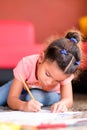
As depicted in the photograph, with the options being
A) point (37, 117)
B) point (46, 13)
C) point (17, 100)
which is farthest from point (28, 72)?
point (46, 13)

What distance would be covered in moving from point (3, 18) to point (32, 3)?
22cm

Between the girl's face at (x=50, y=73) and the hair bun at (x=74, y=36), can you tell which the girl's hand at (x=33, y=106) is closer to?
the girl's face at (x=50, y=73)

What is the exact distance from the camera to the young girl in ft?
3.49

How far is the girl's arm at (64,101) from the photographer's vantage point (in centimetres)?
108

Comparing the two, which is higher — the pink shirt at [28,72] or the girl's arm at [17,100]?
the pink shirt at [28,72]

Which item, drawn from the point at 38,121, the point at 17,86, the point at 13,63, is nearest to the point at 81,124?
the point at 38,121

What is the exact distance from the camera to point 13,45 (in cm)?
174

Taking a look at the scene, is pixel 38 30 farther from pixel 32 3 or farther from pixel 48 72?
pixel 48 72

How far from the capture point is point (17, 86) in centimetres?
118

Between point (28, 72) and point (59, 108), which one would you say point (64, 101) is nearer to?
point (59, 108)

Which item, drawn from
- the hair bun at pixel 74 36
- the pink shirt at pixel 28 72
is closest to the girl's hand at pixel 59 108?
the pink shirt at pixel 28 72

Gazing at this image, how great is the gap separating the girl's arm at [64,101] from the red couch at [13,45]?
45 cm

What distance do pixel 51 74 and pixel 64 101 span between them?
0.14m

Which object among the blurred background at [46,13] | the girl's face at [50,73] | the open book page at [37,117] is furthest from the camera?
the blurred background at [46,13]
